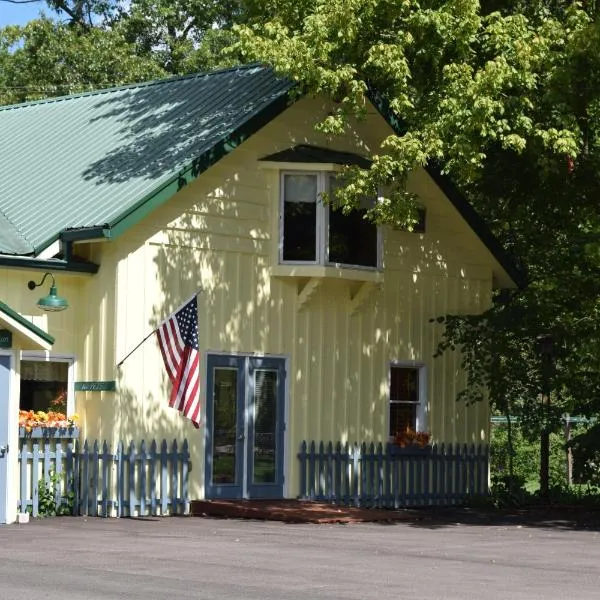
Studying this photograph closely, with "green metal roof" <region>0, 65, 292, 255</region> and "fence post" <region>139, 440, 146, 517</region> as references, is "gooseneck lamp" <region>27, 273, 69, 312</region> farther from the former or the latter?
"fence post" <region>139, 440, 146, 517</region>

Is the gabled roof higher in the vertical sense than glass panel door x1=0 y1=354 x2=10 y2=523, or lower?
higher

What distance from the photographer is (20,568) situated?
14133 millimetres

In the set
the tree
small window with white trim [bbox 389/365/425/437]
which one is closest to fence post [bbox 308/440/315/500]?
small window with white trim [bbox 389/365/425/437]

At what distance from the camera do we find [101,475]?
2156cm

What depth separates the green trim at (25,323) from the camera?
19.5 m

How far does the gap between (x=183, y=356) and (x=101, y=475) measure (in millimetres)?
2123

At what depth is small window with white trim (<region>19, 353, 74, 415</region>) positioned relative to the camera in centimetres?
2167

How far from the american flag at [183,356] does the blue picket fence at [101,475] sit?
42.7 inches

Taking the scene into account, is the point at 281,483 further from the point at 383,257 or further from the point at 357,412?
the point at 383,257

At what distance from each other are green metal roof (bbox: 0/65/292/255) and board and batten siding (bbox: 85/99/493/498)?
566 mm

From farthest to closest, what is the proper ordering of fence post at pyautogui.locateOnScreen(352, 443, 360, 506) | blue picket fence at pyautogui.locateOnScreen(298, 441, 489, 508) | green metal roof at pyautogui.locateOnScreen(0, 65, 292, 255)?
fence post at pyautogui.locateOnScreen(352, 443, 360, 506), blue picket fence at pyautogui.locateOnScreen(298, 441, 489, 508), green metal roof at pyautogui.locateOnScreen(0, 65, 292, 255)

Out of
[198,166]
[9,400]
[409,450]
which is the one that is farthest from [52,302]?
[409,450]

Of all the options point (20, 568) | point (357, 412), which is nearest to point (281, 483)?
point (357, 412)

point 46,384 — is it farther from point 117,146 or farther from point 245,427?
point 117,146
